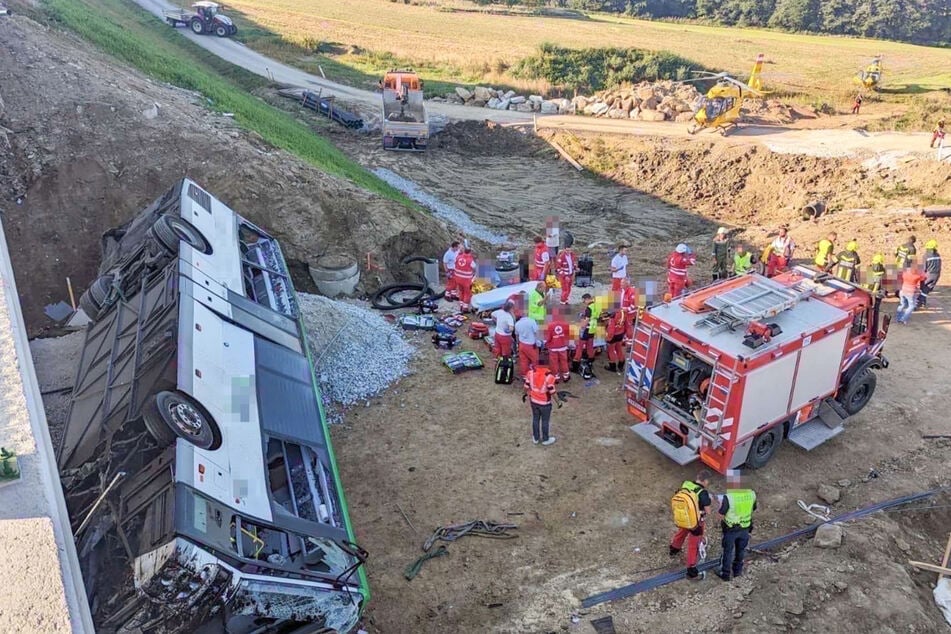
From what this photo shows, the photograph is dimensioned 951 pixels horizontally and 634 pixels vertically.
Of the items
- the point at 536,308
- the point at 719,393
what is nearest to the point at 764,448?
the point at 719,393

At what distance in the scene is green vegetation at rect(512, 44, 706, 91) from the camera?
3691 centimetres

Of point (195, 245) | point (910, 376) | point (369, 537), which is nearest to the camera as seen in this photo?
point (369, 537)

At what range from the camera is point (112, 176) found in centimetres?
1419

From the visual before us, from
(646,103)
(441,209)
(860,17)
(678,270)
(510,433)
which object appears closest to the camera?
(510,433)

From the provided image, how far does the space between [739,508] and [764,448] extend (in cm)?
260

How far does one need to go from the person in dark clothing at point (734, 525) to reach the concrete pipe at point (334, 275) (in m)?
8.80

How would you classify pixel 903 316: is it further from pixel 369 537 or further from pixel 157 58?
pixel 157 58

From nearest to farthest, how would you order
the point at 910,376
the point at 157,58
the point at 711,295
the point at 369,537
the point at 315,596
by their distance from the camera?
the point at 315,596
the point at 369,537
the point at 711,295
the point at 910,376
the point at 157,58

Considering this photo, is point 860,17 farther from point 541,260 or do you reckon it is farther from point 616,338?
point 616,338

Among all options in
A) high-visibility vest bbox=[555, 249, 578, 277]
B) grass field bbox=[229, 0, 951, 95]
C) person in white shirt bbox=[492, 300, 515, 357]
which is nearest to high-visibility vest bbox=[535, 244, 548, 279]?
high-visibility vest bbox=[555, 249, 578, 277]

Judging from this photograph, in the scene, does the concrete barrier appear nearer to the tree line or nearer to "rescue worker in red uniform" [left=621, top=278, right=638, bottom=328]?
"rescue worker in red uniform" [left=621, top=278, right=638, bottom=328]

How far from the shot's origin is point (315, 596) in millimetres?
5523

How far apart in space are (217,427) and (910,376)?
39.0 feet

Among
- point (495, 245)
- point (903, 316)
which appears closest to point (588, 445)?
point (903, 316)
